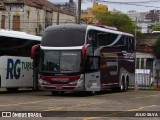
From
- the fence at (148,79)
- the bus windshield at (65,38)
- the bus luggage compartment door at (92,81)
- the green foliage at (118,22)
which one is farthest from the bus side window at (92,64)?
the green foliage at (118,22)

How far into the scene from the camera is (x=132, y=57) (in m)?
35.3

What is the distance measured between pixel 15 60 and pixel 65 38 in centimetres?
396

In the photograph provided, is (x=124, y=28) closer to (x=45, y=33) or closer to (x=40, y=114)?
(x=45, y=33)

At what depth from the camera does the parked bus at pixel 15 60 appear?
26.9 meters

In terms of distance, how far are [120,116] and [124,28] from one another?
8169 centimetres

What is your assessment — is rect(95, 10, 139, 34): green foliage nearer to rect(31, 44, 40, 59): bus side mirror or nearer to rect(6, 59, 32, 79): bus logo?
rect(6, 59, 32, 79): bus logo

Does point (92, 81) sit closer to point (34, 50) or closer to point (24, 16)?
point (34, 50)

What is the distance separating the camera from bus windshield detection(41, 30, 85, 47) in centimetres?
2545

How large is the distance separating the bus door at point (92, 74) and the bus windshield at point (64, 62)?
2.50 feet

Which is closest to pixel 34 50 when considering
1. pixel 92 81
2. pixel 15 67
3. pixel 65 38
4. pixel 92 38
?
pixel 65 38

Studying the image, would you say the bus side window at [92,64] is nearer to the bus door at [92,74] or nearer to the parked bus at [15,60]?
the bus door at [92,74]

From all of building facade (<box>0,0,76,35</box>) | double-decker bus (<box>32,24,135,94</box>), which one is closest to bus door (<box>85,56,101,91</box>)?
double-decker bus (<box>32,24,135,94</box>)

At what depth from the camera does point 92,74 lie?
26453mm

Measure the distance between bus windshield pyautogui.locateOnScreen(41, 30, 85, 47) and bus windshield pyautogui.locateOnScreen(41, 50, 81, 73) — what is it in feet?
1.43
